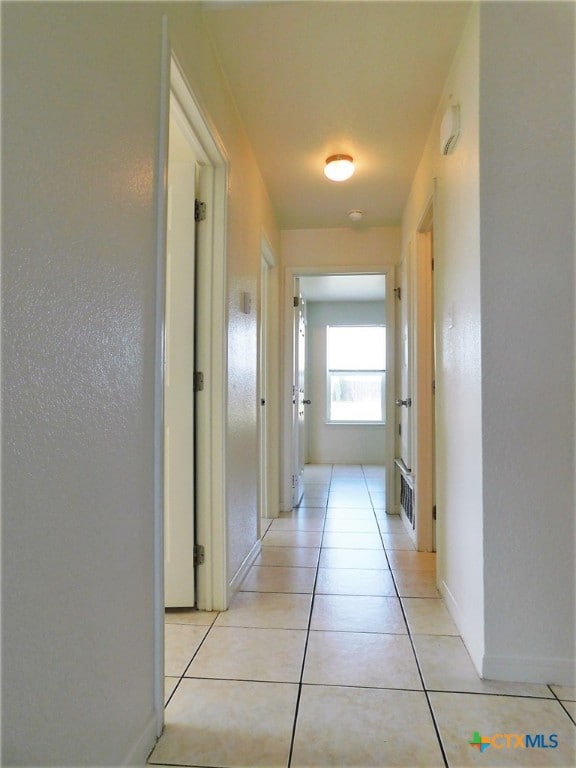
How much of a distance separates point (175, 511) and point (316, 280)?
3839 mm

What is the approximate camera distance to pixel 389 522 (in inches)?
136

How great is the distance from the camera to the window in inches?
258

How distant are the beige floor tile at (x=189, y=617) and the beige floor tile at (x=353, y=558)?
766mm

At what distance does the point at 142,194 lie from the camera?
120 cm

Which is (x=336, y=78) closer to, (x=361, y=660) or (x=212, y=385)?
(x=212, y=385)

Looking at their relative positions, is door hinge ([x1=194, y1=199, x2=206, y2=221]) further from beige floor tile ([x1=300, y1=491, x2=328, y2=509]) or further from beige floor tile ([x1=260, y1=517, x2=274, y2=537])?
beige floor tile ([x1=300, y1=491, x2=328, y2=509])

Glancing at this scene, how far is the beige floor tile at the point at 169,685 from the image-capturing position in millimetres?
1447

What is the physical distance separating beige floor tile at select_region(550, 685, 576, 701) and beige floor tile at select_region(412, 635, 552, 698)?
0.09ft

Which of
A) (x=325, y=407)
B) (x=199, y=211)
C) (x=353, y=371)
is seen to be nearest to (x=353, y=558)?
(x=199, y=211)

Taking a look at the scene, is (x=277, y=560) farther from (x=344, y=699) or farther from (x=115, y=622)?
(x=115, y=622)

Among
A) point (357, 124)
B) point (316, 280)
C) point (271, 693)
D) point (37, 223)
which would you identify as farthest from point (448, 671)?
point (316, 280)

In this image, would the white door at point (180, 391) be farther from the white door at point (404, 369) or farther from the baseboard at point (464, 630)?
the white door at point (404, 369)

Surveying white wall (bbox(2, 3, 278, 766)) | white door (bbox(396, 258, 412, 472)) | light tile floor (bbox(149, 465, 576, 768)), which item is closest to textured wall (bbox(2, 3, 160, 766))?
white wall (bbox(2, 3, 278, 766))

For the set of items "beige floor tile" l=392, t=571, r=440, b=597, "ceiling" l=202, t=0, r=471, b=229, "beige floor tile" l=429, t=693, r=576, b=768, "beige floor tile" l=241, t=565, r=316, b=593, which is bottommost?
"beige floor tile" l=241, t=565, r=316, b=593
